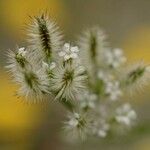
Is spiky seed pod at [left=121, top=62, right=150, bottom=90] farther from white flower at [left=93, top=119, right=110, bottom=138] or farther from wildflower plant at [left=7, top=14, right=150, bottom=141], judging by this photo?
white flower at [left=93, top=119, right=110, bottom=138]

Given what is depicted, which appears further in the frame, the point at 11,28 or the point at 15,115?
the point at 11,28

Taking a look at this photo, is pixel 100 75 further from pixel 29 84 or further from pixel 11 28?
pixel 11 28

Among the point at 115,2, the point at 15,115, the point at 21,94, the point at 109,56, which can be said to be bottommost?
the point at 21,94

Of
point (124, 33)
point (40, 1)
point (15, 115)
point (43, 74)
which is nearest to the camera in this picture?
point (43, 74)

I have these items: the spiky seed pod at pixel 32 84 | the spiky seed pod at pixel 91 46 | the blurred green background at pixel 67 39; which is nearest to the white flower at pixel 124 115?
the spiky seed pod at pixel 91 46

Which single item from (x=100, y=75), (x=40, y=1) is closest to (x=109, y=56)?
(x=100, y=75)

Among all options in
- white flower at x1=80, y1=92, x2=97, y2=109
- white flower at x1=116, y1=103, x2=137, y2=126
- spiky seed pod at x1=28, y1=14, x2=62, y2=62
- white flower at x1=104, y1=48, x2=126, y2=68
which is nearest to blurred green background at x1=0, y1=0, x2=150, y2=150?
white flower at x1=116, y1=103, x2=137, y2=126
